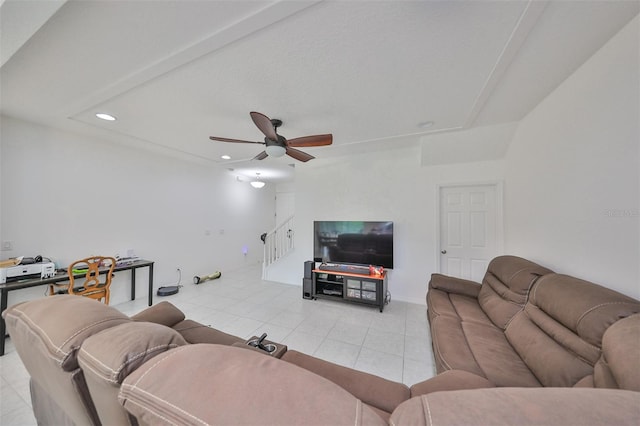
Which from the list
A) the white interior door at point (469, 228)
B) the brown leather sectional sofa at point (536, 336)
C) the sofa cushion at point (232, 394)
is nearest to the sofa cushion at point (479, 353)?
the brown leather sectional sofa at point (536, 336)

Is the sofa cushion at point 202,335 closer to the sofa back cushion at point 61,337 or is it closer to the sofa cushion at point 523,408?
the sofa back cushion at point 61,337

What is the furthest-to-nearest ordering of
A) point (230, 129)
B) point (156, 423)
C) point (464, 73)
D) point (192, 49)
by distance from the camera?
point (230, 129), point (464, 73), point (192, 49), point (156, 423)

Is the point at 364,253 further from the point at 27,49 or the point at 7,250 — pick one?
the point at 7,250

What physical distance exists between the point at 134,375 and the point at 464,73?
2613mm

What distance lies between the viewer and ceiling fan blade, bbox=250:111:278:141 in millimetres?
1857

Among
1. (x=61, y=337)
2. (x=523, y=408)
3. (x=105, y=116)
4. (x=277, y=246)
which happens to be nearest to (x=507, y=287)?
(x=523, y=408)

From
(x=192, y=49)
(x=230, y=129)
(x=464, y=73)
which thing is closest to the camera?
(x=192, y=49)

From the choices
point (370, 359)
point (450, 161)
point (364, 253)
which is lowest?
point (370, 359)

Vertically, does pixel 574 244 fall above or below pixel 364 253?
above

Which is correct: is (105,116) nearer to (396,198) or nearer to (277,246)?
(277,246)

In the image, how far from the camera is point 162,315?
1624 mm

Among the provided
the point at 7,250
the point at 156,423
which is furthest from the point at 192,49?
the point at 7,250

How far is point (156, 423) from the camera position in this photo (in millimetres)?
470

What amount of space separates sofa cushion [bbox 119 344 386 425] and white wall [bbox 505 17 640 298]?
6.88ft
